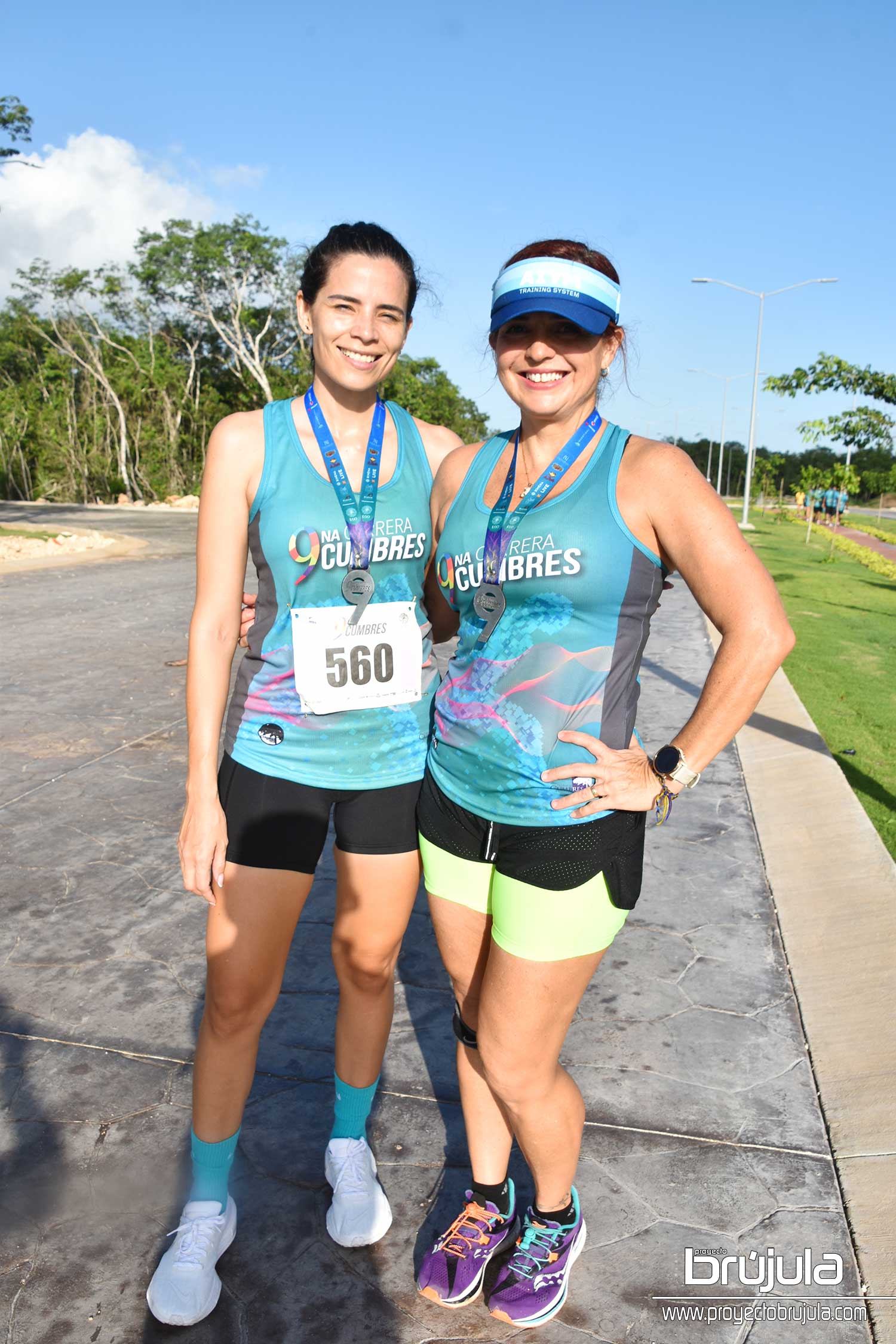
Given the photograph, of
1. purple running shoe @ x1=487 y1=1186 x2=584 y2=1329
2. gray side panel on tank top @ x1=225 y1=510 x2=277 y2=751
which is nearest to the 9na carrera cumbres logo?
purple running shoe @ x1=487 y1=1186 x2=584 y2=1329

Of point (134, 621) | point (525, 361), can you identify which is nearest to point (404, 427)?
point (525, 361)

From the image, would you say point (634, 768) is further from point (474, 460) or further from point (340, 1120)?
point (340, 1120)

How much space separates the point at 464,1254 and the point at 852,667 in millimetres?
8155

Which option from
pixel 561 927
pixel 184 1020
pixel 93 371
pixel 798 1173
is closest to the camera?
pixel 561 927

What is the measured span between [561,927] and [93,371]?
1542 inches

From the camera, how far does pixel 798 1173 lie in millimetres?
2451

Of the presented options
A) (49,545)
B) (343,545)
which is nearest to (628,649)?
(343,545)

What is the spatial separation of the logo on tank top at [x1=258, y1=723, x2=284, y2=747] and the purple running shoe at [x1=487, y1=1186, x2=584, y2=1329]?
3.73 feet

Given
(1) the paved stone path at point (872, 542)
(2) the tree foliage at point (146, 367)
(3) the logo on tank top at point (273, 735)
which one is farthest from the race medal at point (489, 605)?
(2) the tree foliage at point (146, 367)

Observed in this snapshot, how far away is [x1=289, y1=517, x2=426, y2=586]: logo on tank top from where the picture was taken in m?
2.09

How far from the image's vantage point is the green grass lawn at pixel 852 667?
5855mm

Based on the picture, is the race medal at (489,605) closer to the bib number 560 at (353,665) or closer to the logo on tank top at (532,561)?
the logo on tank top at (532,561)

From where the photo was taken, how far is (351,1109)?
92.9 inches

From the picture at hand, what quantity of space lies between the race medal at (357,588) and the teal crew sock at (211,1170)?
1163mm
